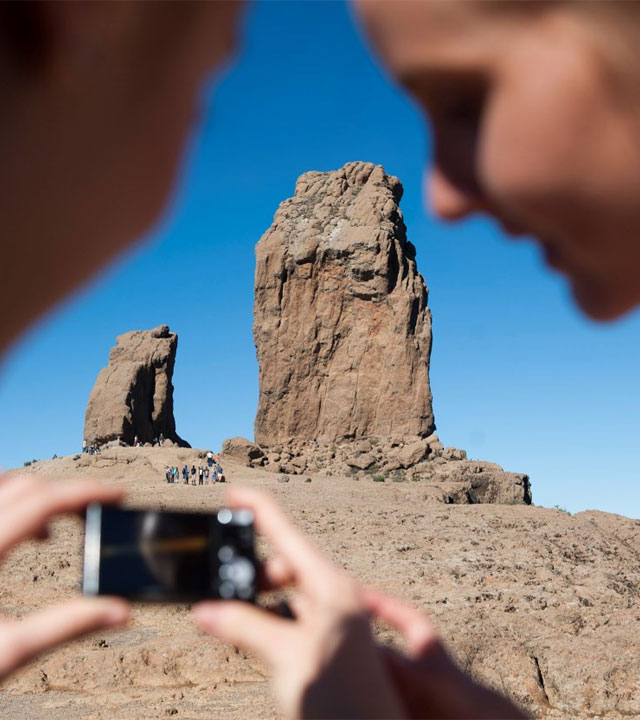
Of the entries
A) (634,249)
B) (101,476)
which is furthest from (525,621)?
(101,476)

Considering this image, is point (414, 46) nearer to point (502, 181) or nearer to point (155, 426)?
point (502, 181)

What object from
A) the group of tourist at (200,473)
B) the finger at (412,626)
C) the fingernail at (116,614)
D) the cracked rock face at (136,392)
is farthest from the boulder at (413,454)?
the fingernail at (116,614)

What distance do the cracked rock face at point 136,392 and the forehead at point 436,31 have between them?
3720 cm

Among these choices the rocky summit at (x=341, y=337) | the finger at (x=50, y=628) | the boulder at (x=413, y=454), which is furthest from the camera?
the rocky summit at (x=341, y=337)

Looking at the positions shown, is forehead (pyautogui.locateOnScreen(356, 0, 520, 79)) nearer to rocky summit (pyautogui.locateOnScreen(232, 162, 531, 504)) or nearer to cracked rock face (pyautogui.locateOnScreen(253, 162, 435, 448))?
rocky summit (pyautogui.locateOnScreen(232, 162, 531, 504))

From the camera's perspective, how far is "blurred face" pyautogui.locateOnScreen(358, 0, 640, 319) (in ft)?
2.68

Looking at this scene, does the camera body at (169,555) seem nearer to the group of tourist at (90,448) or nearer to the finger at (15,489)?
the finger at (15,489)

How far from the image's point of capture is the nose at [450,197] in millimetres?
978

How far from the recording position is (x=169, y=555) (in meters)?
0.95

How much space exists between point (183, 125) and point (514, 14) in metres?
0.37

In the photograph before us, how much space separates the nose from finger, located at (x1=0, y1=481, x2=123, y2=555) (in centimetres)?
51

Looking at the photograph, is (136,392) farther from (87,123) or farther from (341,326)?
(87,123)

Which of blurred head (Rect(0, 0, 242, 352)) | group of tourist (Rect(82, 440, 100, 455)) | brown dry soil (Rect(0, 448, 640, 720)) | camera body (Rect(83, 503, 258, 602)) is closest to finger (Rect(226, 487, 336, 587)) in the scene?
camera body (Rect(83, 503, 258, 602))

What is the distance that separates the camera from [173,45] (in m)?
0.67
